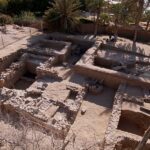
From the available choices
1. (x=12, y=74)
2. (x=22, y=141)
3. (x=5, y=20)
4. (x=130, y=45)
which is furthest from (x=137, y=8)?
(x=22, y=141)

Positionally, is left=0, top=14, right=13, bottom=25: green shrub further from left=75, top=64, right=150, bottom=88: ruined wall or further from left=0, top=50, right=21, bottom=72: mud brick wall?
left=75, top=64, right=150, bottom=88: ruined wall

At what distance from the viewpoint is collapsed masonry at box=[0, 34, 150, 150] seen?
1317 centimetres

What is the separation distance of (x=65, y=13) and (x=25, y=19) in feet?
15.9

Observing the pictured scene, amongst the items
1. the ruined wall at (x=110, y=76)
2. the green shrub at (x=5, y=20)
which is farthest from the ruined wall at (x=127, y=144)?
the green shrub at (x=5, y=20)

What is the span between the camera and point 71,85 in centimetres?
1702

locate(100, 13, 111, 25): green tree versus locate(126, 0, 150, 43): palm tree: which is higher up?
locate(126, 0, 150, 43): palm tree

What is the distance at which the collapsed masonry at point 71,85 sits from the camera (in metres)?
13.2

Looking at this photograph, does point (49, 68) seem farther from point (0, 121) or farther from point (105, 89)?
point (0, 121)

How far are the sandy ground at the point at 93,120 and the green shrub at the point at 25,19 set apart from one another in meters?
12.7

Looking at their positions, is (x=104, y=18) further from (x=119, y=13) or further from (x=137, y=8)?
(x=137, y=8)

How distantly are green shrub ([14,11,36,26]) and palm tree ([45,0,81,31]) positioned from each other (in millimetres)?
2333

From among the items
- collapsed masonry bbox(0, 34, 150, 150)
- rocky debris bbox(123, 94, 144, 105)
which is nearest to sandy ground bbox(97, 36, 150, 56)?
collapsed masonry bbox(0, 34, 150, 150)

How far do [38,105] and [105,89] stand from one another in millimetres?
5639

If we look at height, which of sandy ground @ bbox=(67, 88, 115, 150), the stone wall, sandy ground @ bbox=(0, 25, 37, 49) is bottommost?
sandy ground @ bbox=(67, 88, 115, 150)
